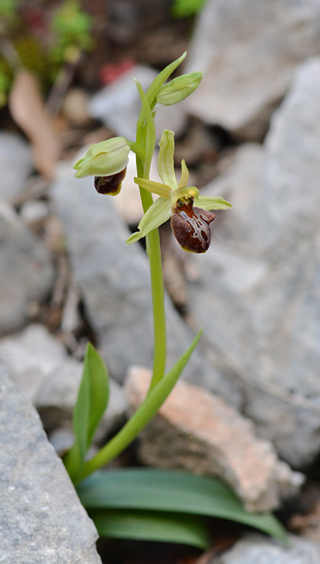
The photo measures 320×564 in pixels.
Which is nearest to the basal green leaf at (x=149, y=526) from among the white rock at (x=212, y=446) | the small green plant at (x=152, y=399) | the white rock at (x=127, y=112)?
the small green plant at (x=152, y=399)

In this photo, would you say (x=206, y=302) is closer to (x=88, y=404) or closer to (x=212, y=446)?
(x=212, y=446)

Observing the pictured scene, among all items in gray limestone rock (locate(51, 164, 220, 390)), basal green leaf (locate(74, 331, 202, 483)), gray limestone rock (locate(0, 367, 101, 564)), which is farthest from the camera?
gray limestone rock (locate(51, 164, 220, 390))

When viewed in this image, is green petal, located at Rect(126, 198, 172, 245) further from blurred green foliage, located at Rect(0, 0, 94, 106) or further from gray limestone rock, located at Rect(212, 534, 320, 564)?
blurred green foliage, located at Rect(0, 0, 94, 106)

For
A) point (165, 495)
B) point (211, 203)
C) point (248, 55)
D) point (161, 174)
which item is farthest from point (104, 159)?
point (248, 55)

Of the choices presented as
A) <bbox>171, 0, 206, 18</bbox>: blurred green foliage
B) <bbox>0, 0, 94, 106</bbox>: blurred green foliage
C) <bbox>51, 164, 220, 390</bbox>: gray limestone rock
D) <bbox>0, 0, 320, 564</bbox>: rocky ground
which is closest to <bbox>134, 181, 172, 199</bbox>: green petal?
<bbox>0, 0, 320, 564</bbox>: rocky ground

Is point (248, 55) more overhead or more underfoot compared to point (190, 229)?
more overhead

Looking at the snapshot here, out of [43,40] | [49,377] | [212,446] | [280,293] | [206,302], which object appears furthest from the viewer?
[43,40]

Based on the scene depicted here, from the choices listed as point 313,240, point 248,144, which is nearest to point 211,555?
point 313,240
